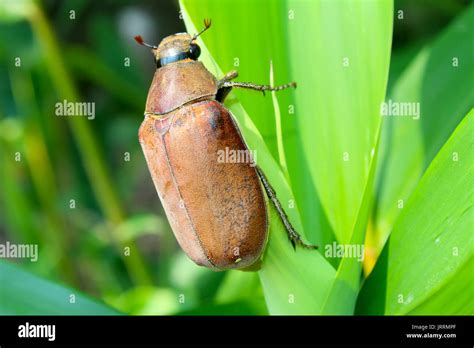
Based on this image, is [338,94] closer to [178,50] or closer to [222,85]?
[222,85]

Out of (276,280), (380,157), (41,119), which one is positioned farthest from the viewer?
(41,119)

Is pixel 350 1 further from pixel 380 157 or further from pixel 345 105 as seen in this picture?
pixel 380 157

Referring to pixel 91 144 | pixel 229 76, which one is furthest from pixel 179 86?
pixel 91 144

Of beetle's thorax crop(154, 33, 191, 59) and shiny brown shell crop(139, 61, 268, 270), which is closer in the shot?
shiny brown shell crop(139, 61, 268, 270)

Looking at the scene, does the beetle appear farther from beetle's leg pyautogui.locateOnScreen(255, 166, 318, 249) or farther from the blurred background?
the blurred background

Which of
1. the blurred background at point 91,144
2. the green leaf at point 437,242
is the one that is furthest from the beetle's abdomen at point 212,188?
the blurred background at point 91,144

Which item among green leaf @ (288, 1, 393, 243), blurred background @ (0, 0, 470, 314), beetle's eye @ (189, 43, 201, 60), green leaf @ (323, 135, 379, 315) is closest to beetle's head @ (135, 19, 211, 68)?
beetle's eye @ (189, 43, 201, 60)
